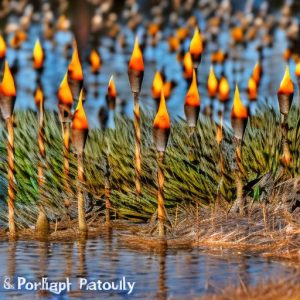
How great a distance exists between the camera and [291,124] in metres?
11.0

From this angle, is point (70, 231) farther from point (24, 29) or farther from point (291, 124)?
point (24, 29)

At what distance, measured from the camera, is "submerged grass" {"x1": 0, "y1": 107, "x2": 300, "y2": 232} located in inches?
391

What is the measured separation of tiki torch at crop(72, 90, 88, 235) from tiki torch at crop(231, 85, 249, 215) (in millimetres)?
1096

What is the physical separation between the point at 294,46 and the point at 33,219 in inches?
462

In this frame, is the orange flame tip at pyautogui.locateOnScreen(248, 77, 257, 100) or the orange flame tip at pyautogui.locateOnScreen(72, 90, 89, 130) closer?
the orange flame tip at pyautogui.locateOnScreen(72, 90, 89, 130)

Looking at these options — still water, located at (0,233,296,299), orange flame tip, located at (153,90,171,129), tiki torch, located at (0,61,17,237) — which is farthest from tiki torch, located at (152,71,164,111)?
still water, located at (0,233,296,299)

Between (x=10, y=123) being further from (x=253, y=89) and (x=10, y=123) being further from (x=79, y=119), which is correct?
(x=253, y=89)

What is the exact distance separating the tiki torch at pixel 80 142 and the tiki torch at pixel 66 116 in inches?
7.2

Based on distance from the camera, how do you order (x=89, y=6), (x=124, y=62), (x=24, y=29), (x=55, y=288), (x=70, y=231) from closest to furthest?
(x=55, y=288), (x=70, y=231), (x=124, y=62), (x=24, y=29), (x=89, y=6)

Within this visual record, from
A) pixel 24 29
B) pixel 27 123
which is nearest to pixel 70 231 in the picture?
pixel 27 123

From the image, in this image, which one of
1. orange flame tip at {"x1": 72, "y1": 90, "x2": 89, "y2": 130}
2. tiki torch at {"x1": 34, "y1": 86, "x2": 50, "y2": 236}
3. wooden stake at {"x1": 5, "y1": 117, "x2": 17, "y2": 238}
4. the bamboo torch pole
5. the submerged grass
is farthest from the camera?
the submerged grass

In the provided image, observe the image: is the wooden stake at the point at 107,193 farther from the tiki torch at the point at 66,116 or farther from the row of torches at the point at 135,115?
the tiki torch at the point at 66,116

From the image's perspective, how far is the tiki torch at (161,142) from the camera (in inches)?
352

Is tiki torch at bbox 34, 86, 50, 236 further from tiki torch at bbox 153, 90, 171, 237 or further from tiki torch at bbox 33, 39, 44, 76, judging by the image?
tiki torch at bbox 153, 90, 171, 237
